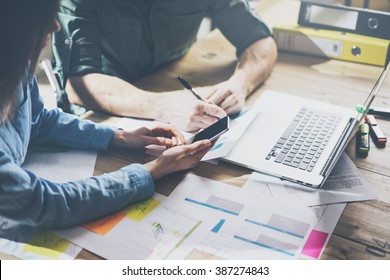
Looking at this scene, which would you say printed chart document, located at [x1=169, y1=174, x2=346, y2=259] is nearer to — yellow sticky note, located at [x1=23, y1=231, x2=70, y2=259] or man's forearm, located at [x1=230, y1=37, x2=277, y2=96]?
yellow sticky note, located at [x1=23, y1=231, x2=70, y2=259]

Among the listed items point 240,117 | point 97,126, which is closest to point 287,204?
A: point 240,117

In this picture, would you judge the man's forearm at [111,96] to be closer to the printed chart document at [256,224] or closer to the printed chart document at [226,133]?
the printed chart document at [226,133]

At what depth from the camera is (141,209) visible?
42.4 inches

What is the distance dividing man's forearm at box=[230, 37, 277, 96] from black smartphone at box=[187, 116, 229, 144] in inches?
11.7

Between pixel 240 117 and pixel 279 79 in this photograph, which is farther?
pixel 279 79

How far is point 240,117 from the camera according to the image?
1404 mm

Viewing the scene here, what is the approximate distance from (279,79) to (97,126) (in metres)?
0.63

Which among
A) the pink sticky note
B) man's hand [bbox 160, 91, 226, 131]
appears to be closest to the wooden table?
the pink sticky note

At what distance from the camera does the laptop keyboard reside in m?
1.21

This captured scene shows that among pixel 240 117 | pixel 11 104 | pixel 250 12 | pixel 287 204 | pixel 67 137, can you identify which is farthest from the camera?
pixel 250 12

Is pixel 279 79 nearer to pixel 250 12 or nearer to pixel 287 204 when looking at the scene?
pixel 250 12

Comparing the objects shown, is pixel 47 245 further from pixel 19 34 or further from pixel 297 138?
pixel 297 138

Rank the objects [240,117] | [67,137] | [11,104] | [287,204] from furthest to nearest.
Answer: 1. [240,117]
2. [67,137]
3. [287,204]
4. [11,104]

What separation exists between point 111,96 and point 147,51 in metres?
0.31
